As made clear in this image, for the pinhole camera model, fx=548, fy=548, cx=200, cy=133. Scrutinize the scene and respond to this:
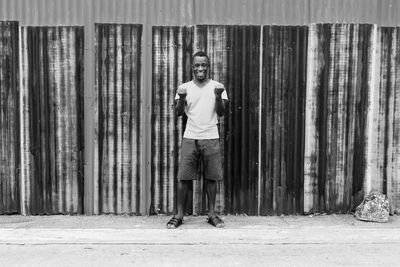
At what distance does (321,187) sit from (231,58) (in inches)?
73.1

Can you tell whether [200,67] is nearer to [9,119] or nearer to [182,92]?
[182,92]

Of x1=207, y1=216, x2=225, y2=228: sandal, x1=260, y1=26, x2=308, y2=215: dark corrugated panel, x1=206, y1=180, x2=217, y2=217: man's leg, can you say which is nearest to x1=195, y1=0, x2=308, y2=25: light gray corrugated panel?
x1=260, y1=26, x2=308, y2=215: dark corrugated panel

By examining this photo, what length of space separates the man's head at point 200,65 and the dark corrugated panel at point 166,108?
0.40 meters

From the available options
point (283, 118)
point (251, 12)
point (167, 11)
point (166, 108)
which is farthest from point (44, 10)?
point (283, 118)

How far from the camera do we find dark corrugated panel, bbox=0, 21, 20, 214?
6273mm

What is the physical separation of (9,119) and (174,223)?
226cm

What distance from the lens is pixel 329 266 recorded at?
4.85 metres

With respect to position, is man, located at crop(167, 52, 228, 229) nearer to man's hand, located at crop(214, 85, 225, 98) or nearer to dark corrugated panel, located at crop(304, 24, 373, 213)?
man's hand, located at crop(214, 85, 225, 98)

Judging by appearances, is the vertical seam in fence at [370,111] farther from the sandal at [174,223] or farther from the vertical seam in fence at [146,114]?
the vertical seam in fence at [146,114]

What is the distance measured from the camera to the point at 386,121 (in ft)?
21.1

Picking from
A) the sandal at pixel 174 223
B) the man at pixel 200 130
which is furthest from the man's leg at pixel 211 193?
the sandal at pixel 174 223

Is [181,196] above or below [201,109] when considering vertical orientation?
below

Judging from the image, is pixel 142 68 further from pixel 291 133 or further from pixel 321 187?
pixel 321 187

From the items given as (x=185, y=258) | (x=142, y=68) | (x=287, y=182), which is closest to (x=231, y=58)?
(x=142, y=68)
